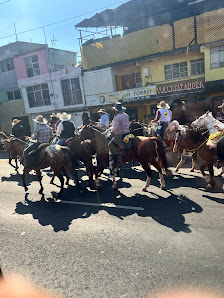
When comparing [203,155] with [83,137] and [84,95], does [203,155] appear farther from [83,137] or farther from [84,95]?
[84,95]

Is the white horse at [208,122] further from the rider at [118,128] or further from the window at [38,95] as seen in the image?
the window at [38,95]

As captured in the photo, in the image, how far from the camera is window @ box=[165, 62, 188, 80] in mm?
20109

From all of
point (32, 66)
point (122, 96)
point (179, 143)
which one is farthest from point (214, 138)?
point (32, 66)

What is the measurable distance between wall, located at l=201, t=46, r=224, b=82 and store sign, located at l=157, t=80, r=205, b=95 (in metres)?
1.06

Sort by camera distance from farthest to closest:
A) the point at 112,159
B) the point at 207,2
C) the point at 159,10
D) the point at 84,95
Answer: the point at 159,10 → the point at 84,95 → the point at 207,2 → the point at 112,159

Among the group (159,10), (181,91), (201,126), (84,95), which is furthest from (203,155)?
(159,10)

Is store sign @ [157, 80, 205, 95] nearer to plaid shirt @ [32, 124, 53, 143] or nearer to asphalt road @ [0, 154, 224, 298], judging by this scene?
asphalt road @ [0, 154, 224, 298]

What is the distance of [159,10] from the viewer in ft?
87.6

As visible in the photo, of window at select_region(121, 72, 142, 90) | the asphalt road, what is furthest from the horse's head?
window at select_region(121, 72, 142, 90)

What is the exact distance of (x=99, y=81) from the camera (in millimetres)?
23672

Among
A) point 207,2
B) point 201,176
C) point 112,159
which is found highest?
point 207,2

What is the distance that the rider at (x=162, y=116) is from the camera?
32.9 ft

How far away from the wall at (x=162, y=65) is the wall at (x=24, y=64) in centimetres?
1272

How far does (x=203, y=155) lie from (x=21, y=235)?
5.62 m
